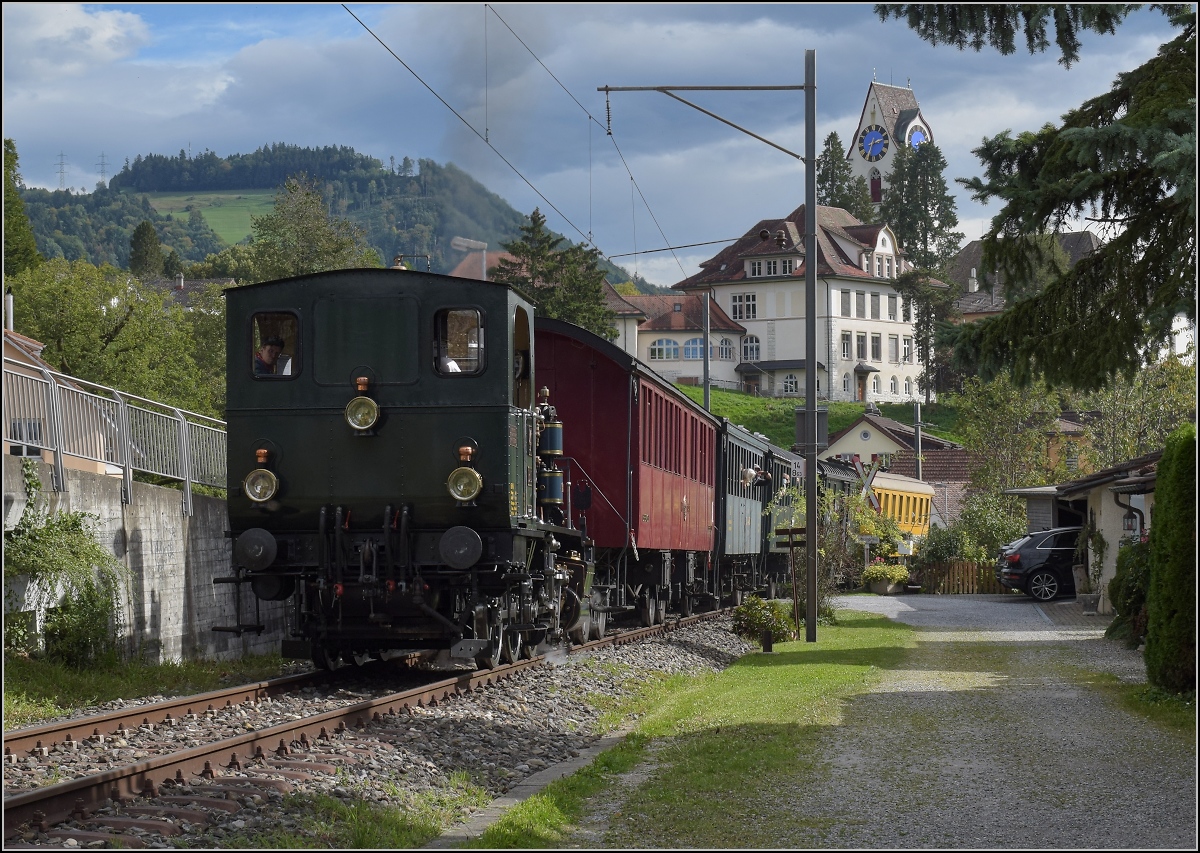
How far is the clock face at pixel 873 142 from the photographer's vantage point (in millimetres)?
140375

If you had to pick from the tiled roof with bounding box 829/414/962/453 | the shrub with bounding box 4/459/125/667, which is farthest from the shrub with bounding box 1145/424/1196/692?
the tiled roof with bounding box 829/414/962/453

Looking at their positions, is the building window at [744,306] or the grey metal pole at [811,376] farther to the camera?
the building window at [744,306]

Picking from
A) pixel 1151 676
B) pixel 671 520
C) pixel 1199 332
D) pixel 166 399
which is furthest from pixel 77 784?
pixel 166 399

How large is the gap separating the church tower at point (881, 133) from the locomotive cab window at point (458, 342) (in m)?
131

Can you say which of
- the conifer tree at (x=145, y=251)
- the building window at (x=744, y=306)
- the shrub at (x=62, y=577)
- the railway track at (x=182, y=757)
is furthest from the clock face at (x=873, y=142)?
the railway track at (x=182, y=757)

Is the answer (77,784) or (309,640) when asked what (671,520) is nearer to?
(309,640)

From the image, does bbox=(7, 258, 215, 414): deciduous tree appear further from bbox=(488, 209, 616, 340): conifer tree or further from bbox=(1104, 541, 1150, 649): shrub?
bbox=(488, 209, 616, 340): conifer tree

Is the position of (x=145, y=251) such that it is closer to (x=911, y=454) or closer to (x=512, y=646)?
(x=911, y=454)

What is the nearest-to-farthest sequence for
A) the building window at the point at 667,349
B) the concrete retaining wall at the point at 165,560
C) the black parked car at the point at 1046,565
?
1. the concrete retaining wall at the point at 165,560
2. the black parked car at the point at 1046,565
3. the building window at the point at 667,349

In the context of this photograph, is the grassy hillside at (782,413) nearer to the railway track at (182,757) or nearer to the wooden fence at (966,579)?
the wooden fence at (966,579)

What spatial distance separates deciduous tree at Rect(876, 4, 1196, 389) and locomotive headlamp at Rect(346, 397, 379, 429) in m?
5.28

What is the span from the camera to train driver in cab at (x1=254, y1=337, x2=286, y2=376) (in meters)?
13.0

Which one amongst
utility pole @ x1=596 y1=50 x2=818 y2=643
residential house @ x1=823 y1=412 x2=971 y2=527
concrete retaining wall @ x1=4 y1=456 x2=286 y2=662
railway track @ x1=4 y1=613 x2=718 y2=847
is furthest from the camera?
residential house @ x1=823 y1=412 x2=971 y2=527

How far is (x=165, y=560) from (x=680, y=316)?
3518 inches
